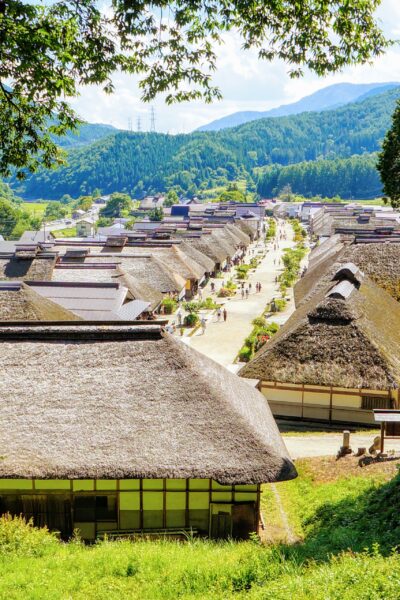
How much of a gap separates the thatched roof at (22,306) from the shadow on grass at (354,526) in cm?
1670

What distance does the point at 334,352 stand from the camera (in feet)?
76.8

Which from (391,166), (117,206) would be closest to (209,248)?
(391,166)

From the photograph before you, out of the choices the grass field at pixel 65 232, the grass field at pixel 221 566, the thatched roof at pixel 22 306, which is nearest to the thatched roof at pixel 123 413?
the grass field at pixel 221 566

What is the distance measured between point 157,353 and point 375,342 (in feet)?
34.8

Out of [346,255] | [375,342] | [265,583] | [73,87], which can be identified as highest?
[73,87]

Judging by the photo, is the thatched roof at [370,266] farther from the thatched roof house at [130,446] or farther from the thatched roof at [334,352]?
the thatched roof house at [130,446]

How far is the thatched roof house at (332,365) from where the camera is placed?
74.4ft

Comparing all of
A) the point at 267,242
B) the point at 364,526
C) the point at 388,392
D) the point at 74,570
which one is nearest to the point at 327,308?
the point at 388,392

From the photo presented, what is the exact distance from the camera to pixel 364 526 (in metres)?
12.9

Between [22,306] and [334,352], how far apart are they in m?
14.1

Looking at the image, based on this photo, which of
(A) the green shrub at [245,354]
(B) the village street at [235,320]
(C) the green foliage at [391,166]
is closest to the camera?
(C) the green foliage at [391,166]

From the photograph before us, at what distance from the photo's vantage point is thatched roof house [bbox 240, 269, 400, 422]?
22.7 metres

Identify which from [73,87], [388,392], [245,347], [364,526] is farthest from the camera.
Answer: [245,347]

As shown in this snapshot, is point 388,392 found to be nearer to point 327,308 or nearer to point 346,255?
point 327,308
